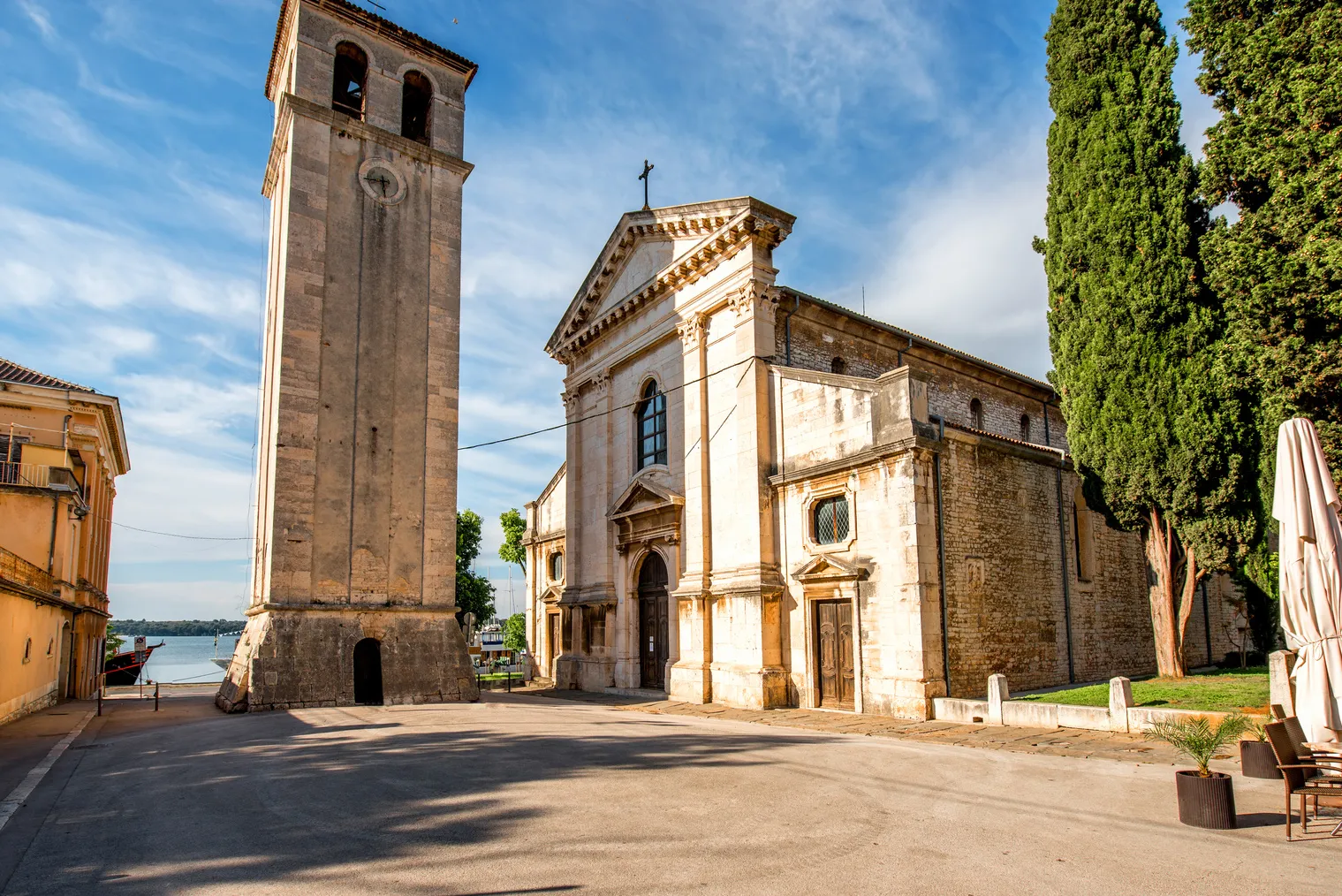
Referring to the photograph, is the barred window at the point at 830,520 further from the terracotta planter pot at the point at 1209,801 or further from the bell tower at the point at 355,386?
the terracotta planter pot at the point at 1209,801

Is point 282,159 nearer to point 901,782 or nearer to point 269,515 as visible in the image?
point 269,515

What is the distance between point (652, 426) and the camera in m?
23.3

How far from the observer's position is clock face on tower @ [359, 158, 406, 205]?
69.2 feet

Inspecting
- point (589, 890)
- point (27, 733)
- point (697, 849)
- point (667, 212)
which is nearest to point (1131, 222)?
point (667, 212)

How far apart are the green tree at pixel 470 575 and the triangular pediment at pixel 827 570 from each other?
35234mm

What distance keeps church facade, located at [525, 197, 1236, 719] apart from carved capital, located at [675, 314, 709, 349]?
0.05 metres

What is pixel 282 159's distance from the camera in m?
21.1

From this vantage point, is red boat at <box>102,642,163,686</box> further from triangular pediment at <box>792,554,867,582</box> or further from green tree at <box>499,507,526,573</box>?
triangular pediment at <box>792,554,867,582</box>

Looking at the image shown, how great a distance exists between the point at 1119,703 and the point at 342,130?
20.9 metres

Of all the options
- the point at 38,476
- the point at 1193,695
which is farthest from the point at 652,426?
the point at 38,476

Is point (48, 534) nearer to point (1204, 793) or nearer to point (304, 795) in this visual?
point (304, 795)

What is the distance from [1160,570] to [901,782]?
948 centimetres

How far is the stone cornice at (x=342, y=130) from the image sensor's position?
20156mm

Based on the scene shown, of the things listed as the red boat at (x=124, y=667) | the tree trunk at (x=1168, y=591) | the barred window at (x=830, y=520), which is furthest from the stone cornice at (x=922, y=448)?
the red boat at (x=124, y=667)
